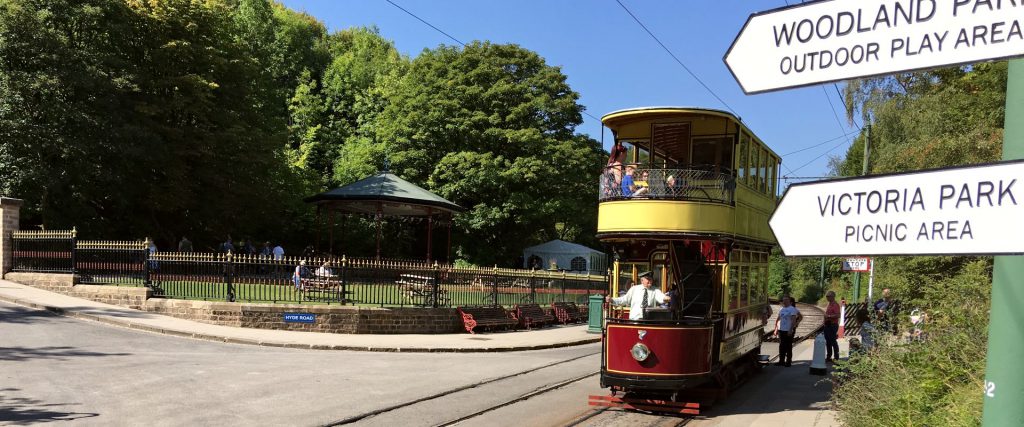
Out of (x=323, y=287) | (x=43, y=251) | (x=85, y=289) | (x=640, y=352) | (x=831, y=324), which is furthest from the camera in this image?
(x=43, y=251)

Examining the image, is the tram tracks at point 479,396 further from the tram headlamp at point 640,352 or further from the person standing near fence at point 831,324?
the person standing near fence at point 831,324

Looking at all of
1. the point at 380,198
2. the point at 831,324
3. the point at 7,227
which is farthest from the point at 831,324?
the point at 7,227

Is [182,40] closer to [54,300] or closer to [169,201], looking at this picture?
[169,201]

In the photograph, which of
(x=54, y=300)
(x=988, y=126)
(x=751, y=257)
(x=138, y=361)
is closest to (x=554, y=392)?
(x=751, y=257)

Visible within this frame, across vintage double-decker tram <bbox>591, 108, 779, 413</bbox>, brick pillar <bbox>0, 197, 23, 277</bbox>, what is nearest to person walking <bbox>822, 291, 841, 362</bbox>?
vintage double-decker tram <bbox>591, 108, 779, 413</bbox>

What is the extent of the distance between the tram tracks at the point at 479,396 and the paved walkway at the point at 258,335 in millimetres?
3338

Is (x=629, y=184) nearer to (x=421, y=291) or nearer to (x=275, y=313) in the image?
(x=421, y=291)

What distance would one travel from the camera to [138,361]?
42.8 ft

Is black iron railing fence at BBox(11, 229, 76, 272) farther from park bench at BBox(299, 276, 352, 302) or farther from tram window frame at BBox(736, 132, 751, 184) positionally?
tram window frame at BBox(736, 132, 751, 184)

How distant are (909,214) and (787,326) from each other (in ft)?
48.3

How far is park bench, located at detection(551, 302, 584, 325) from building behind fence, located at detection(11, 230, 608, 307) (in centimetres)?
451

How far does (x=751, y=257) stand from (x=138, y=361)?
1171 centimetres

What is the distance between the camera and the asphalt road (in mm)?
9305

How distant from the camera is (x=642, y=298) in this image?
10852 mm
